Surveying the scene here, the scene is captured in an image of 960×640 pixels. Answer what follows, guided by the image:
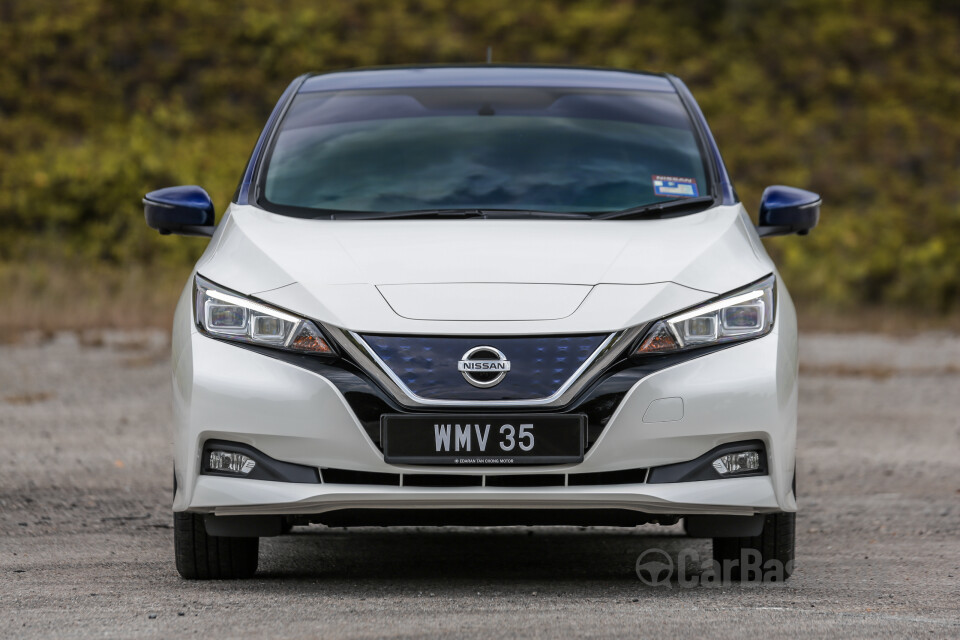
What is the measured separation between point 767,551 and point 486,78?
2284 mm

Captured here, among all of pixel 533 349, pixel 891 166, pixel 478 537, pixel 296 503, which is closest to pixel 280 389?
pixel 296 503

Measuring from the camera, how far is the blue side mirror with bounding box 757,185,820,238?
571cm

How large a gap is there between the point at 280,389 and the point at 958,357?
1297 cm

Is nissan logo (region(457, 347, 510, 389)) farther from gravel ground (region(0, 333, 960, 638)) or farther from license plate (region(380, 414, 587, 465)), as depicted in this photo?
gravel ground (region(0, 333, 960, 638))

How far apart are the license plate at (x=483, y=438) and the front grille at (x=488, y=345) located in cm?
7

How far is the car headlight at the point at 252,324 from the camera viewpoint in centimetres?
458

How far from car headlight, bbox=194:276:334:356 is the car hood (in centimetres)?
4

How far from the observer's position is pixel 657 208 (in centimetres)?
541

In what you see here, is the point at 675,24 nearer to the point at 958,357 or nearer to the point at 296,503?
the point at 958,357

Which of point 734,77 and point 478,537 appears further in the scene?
point 734,77

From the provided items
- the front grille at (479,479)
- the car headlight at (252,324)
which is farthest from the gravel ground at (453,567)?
the car headlight at (252,324)

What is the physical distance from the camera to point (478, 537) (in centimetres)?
653

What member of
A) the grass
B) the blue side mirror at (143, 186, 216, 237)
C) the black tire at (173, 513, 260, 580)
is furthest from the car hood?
the grass

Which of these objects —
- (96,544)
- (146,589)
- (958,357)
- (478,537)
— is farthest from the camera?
(958,357)
